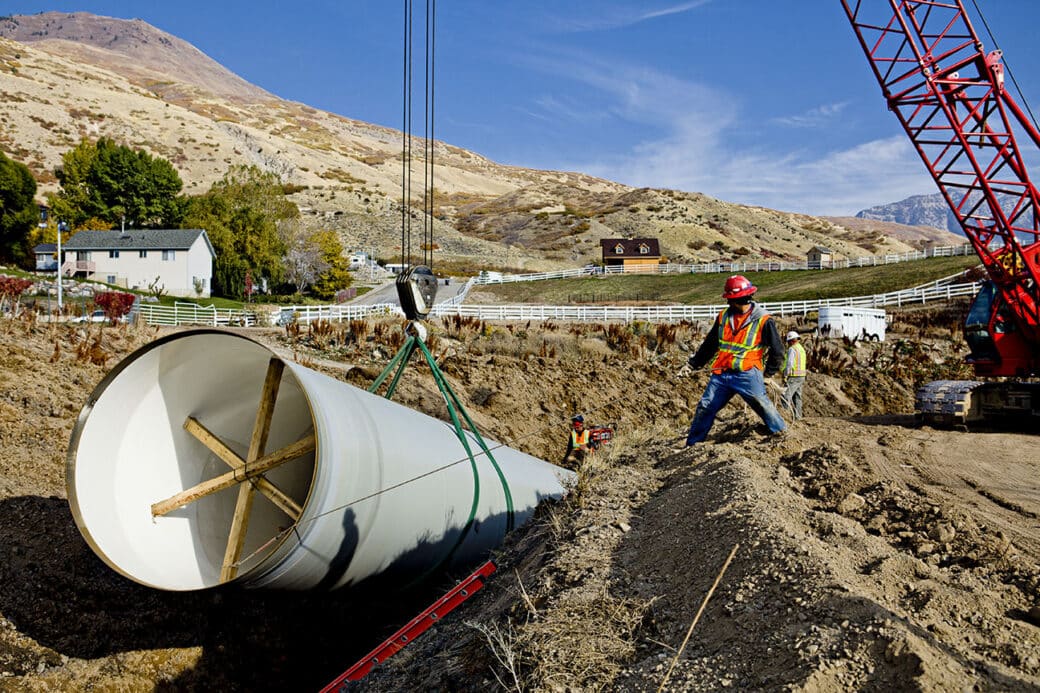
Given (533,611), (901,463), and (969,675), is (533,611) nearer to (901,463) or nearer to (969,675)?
(969,675)

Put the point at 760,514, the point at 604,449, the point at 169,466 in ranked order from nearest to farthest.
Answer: the point at 760,514 → the point at 169,466 → the point at 604,449

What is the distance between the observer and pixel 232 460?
7.36 metres

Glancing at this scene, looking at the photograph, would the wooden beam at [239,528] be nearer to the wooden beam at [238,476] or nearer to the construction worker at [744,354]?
the wooden beam at [238,476]

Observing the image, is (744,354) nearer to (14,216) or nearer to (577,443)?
(577,443)

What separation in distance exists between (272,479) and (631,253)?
59.0 metres

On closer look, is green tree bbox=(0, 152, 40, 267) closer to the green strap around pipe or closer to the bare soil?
the bare soil

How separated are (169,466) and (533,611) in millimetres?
4529

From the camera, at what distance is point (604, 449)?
33.6ft

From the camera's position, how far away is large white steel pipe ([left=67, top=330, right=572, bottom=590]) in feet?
19.0

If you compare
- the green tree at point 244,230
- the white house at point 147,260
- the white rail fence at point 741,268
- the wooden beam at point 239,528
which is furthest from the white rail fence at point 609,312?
the wooden beam at point 239,528

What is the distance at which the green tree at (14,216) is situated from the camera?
51.5m

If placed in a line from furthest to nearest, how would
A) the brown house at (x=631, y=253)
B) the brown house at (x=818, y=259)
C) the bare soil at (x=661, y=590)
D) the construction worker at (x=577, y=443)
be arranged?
the brown house at (x=631, y=253)
the brown house at (x=818, y=259)
the construction worker at (x=577, y=443)
the bare soil at (x=661, y=590)

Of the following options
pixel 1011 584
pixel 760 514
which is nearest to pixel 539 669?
pixel 760 514

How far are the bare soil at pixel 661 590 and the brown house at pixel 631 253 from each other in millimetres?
51557
